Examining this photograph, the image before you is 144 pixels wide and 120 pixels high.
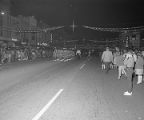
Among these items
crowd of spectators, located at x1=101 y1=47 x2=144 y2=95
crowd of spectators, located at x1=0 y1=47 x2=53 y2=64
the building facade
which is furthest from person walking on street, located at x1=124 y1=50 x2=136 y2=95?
the building facade

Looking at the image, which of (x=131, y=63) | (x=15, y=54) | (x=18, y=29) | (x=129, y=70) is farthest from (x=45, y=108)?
(x=18, y=29)

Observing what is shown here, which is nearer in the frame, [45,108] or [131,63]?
[45,108]

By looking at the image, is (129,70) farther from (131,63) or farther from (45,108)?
(45,108)

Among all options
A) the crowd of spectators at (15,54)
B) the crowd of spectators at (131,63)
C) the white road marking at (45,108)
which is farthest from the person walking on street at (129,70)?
the crowd of spectators at (15,54)

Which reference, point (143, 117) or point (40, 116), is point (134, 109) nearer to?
point (143, 117)

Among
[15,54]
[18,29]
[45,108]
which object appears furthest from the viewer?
[18,29]

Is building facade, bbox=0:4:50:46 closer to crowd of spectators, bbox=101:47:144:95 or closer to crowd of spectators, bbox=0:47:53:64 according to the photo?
crowd of spectators, bbox=0:47:53:64

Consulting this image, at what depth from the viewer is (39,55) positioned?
165ft

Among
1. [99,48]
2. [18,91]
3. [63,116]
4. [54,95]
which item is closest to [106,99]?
[54,95]

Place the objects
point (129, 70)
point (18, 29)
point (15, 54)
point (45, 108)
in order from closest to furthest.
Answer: point (45, 108)
point (129, 70)
point (15, 54)
point (18, 29)

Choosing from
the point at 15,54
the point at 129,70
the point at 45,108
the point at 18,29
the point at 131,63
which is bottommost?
the point at 45,108

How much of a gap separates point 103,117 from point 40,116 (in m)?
1.60

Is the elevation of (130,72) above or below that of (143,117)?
above

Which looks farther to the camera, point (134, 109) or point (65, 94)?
point (65, 94)
